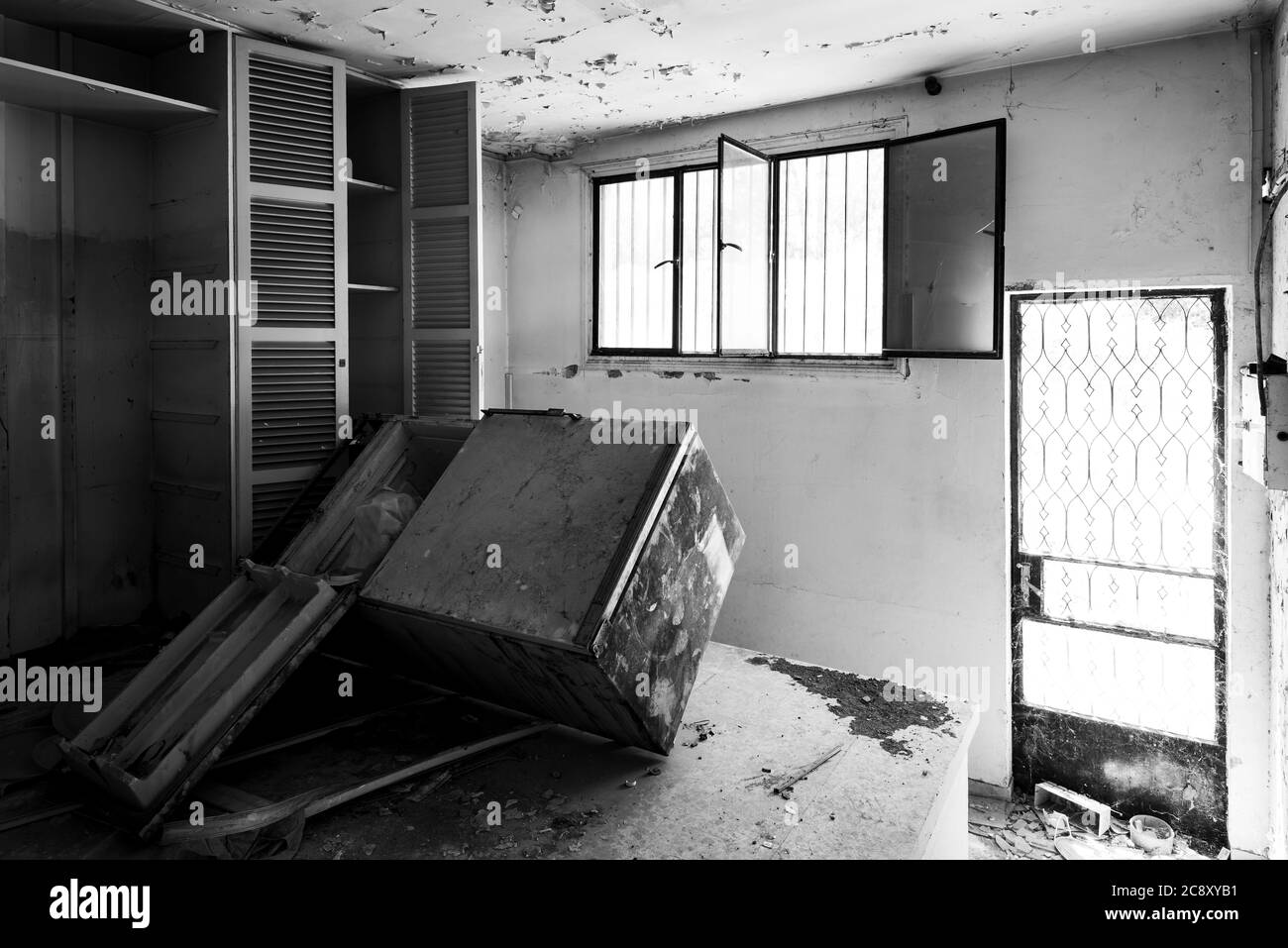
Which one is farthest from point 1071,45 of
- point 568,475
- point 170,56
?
point 170,56

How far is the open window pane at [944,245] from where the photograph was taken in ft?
12.7

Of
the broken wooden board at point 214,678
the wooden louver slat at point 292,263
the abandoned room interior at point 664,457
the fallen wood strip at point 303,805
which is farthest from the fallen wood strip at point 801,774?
the wooden louver slat at point 292,263

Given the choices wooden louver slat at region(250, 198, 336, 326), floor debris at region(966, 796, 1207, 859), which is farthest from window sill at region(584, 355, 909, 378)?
floor debris at region(966, 796, 1207, 859)

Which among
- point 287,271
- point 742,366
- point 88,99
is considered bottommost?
point 742,366

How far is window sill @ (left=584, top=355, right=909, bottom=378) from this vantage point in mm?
4398

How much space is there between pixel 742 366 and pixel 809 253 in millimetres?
686

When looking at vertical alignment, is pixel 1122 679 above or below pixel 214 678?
below

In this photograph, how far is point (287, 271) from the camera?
12.1 feet

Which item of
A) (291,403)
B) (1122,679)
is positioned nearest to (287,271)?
(291,403)

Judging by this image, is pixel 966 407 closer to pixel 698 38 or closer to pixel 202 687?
pixel 698 38

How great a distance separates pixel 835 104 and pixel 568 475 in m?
2.72

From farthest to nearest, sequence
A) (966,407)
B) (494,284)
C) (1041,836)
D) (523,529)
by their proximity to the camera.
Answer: (494,284), (966,407), (1041,836), (523,529)

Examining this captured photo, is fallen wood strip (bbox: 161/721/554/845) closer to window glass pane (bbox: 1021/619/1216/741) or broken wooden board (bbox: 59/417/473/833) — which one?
broken wooden board (bbox: 59/417/473/833)
